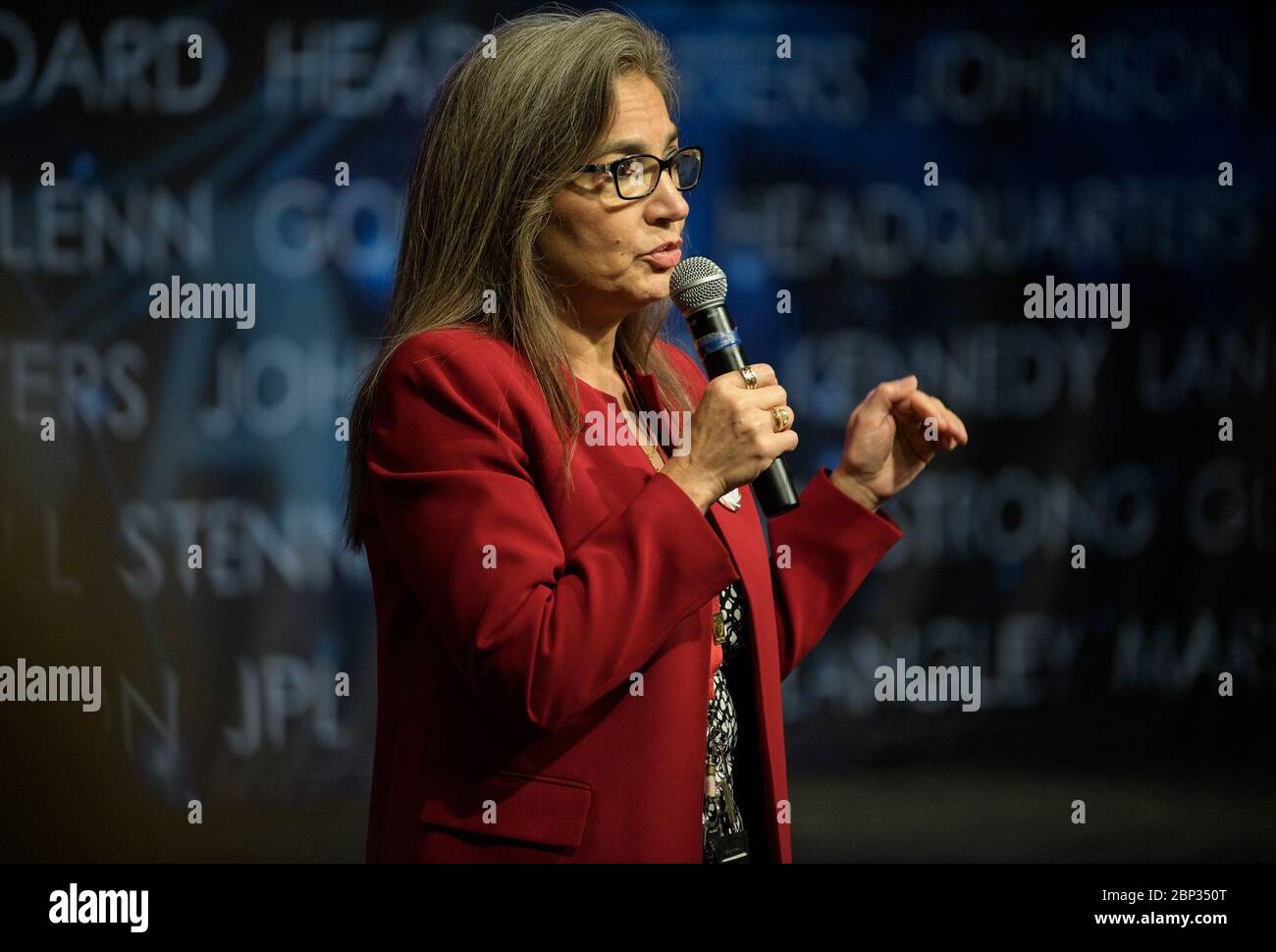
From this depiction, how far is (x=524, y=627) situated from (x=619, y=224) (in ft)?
1.65

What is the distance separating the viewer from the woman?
141 cm

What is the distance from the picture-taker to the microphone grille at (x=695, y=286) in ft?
5.59

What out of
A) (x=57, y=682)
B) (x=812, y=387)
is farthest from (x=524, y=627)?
(x=57, y=682)

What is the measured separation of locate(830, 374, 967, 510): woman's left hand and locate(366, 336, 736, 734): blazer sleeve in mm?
442

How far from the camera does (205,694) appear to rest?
11.2 ft

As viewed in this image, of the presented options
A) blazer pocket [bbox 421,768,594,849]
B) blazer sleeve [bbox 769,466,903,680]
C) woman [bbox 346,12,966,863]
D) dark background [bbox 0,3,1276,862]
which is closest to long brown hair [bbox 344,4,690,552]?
woman [bbox 346,12,966,863]

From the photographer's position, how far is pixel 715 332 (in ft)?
5.48

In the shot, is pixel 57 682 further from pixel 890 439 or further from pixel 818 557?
pixel 890 439

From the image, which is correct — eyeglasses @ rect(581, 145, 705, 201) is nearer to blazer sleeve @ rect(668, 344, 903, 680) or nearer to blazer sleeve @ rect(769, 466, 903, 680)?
blazer sleeve @ rect(668, 344, 903, 680)
